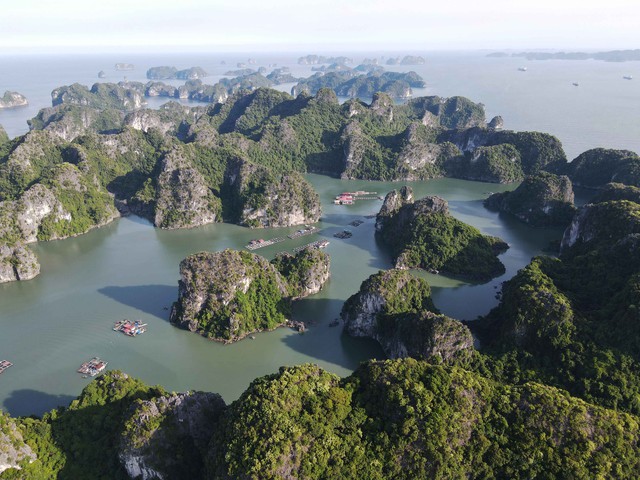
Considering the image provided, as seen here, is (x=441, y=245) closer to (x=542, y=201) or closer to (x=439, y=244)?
(x=439, y=244)

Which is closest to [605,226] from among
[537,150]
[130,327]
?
[537,150]

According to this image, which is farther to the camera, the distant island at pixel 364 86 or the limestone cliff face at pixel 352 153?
the distant island at pixel 364 86

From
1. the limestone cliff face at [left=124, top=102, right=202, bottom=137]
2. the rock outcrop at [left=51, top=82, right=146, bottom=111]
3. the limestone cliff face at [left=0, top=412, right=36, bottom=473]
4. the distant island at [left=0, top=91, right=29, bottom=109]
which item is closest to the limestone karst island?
the limestone cliff face at [left=0, top=412, right=36, bottom=473]

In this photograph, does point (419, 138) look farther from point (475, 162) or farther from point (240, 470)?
point (240, 470)

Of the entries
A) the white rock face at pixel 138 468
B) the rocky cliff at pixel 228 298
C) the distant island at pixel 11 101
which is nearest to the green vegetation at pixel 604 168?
the rocky cliff at pixel 228 298

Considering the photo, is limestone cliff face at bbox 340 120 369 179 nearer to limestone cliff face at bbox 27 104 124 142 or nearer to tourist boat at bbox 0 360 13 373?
tourist boat at bbox 0 360 13 373

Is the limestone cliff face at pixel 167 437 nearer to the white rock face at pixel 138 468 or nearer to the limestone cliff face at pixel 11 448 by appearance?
the white rock face at pixel 138 468

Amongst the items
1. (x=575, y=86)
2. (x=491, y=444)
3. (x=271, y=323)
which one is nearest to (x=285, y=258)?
(x=271, y=323)
